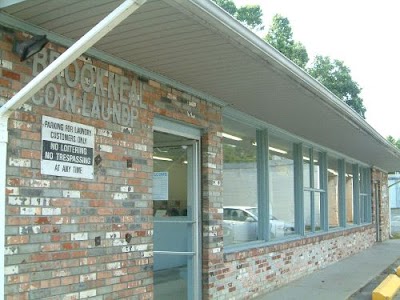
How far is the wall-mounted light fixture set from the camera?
419cm

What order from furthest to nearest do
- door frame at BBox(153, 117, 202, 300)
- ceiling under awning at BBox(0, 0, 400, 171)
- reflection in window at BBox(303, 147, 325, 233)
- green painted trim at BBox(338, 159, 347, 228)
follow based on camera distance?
green painted trim at BBox(338, 159, 347, 228)
reflection in window at BBox(303, 147, 325, 233)
door frame at BBox(153, 117, 202, 300)
ceiling under awning at BBox(0, 0, 400, 171)

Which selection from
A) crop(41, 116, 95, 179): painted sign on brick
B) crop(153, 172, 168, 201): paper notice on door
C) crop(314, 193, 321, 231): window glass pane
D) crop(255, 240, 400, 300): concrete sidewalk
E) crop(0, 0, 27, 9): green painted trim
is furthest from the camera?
crop(314, 193, 321, 231): window glass pane

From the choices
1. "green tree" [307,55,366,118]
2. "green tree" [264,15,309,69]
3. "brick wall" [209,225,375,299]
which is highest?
"green tree" [264,15,309,69]

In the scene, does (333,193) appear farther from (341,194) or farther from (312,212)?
(312,212)

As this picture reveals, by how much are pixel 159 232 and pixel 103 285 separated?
1793 mm

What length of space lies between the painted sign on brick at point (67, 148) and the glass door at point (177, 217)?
5.48 ft

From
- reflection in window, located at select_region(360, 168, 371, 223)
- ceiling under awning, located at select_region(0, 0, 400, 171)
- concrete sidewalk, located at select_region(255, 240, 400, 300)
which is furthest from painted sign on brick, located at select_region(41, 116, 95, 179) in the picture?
reflection in window, located at select_region(360, 168, 371, 223)

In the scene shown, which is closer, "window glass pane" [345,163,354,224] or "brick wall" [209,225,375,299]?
"brick wall" [209,225,375,299]

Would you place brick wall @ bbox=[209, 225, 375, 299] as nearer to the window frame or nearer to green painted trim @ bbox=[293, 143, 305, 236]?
the window frame

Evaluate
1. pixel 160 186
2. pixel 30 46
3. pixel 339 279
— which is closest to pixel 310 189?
pixel 339 279

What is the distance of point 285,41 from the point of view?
116ft

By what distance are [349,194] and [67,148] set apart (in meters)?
12.5

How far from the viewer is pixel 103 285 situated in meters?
5.12

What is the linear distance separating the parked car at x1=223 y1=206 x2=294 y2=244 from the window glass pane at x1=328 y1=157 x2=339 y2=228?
170 inches
